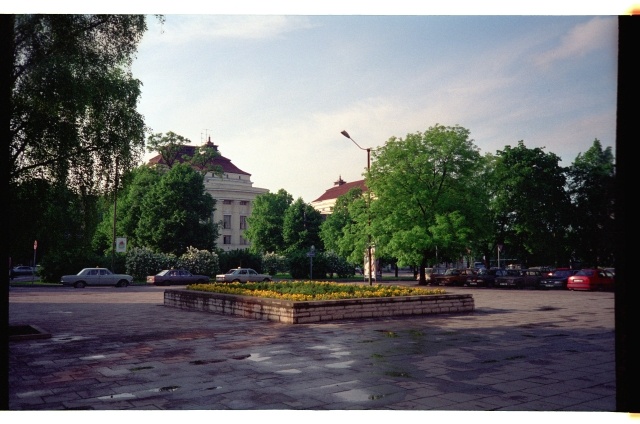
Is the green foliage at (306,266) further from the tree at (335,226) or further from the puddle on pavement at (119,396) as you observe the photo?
the puddle on pavement at (119,396)

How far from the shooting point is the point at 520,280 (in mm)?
37344

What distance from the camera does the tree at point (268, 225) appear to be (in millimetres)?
75000

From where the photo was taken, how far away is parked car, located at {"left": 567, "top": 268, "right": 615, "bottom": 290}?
32281 mm

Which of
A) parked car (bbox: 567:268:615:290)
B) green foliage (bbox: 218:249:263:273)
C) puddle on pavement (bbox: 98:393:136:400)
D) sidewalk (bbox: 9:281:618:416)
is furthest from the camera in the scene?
green foliage (bbox: 218:249:263:273)

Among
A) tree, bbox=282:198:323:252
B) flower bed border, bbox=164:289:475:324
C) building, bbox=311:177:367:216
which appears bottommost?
flower bed border, bbox=164:289:475:324

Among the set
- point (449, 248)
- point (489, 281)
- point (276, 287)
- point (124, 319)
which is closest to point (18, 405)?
point (124, 319)

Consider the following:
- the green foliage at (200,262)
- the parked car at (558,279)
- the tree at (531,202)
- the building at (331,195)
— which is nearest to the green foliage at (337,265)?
the green foliage at (200,262)

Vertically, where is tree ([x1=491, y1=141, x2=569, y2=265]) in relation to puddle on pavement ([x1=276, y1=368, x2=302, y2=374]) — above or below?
above

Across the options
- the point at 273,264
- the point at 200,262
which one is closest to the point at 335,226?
the point at 273,264

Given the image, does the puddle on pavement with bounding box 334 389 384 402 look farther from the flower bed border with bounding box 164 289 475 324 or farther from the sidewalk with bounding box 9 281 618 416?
the flower bed border with bounding box 164 289 475 324

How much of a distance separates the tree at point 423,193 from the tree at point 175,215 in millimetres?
22379

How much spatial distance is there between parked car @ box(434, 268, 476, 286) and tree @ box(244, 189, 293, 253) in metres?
34.4

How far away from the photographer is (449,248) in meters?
36.8

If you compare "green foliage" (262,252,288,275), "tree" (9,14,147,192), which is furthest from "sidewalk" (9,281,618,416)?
"green foliage" (262,252,288,275)
